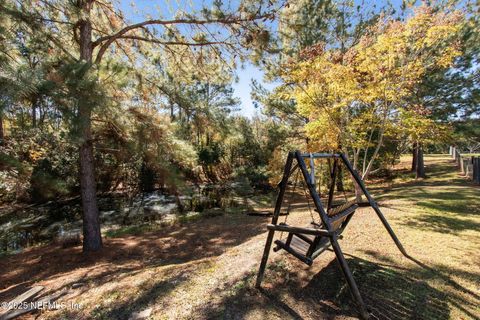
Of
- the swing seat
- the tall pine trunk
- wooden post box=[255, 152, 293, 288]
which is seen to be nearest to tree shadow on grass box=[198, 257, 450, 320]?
wooden post box=[255, 152, 293, 288]

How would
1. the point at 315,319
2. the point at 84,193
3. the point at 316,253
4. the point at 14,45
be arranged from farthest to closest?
the point at 84,193 < the point at 14,45 < the point at 316,253 < the point at 315,319

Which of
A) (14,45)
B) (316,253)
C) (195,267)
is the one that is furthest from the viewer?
(14,45)

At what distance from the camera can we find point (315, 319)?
219 cm

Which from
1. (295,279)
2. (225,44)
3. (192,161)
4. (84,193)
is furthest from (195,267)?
(225,44)

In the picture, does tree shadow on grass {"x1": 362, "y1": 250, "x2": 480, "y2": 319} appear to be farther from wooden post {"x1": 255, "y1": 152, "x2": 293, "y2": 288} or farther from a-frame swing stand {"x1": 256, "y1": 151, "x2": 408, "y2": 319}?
wooden post {"x1": 255, "y1": 152, "x2": 293, "y2": 288}

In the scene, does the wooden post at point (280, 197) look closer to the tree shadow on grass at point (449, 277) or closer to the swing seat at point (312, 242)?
the swing seat at point (312, 242)

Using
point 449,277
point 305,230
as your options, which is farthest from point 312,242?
point 449,277

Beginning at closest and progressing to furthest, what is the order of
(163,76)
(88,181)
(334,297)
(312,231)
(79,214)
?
(312,231), (334,297), (88,181), (163,76), (79,214)

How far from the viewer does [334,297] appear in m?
2.47

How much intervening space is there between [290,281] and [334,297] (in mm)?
475

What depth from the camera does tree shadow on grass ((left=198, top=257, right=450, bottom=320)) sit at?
2.25 meters

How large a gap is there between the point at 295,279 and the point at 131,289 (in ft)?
6.14

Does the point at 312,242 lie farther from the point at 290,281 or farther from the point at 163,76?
the point at 163,76

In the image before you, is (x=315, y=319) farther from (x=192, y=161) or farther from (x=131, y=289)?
(x=192, y=161)
